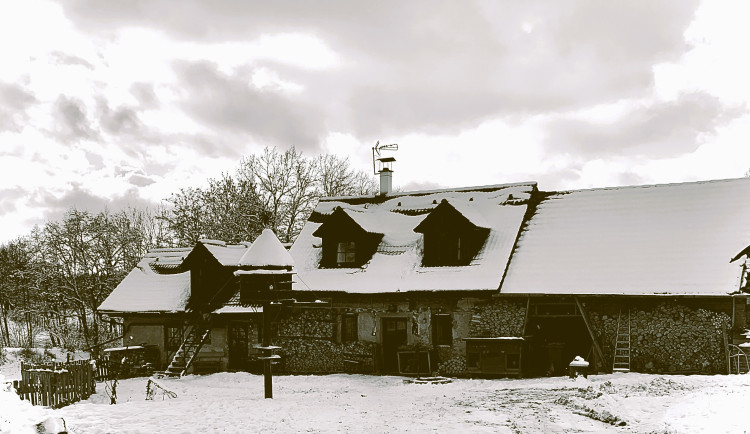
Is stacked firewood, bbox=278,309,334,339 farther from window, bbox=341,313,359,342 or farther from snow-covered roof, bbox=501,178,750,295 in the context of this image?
snow-covered roof, bbox=501,178,750,295

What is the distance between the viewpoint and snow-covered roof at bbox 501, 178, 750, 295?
2300 cm

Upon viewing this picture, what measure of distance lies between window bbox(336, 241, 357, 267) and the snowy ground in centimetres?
783

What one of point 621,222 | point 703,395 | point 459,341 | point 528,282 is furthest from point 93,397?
point 621,222

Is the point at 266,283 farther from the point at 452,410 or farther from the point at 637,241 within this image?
the point at 637,241

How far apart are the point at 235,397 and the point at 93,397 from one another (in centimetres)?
446

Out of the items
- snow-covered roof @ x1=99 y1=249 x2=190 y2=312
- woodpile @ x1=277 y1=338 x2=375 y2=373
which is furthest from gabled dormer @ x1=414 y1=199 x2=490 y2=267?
snow-covered roof @ x1=99 y1=249 x2=190 y2=312

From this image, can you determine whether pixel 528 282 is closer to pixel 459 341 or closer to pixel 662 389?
pixel 459 341

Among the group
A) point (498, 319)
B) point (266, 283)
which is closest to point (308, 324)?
point (498, 319)

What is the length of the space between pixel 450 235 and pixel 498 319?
3916mm

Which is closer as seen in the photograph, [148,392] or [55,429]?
[55,429]

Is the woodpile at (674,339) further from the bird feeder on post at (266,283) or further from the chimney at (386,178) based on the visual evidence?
Result: the chimney at (386,178)

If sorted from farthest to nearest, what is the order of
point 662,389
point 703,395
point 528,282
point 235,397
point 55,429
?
point 528,282 → point 235,397 → point 662,389 → point 703,395 → point 55,429

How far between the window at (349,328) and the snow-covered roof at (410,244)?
116 centimetres

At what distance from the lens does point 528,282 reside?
24.5m
